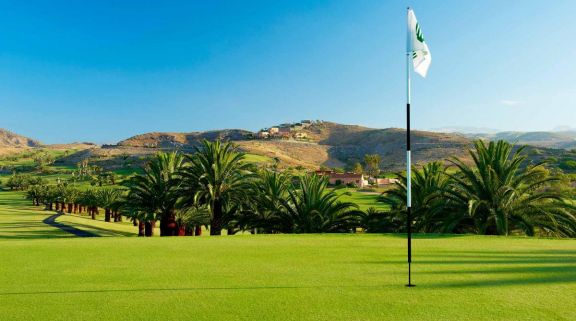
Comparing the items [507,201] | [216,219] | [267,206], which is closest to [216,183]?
[216,219]

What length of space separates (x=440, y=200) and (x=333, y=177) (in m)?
101

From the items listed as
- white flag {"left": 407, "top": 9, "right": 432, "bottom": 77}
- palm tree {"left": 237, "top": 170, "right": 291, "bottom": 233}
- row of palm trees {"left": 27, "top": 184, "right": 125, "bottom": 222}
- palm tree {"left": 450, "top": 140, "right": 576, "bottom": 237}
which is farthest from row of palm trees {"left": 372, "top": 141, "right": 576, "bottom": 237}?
row of palm trees {"left": 27, "top": 184, "right": 125, "bottom": 222}

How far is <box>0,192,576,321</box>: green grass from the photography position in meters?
5.42

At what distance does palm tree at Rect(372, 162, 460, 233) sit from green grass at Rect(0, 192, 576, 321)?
20.3 feet

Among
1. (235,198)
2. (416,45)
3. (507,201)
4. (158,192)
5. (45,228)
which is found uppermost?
(416,45)

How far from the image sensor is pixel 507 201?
16531mm

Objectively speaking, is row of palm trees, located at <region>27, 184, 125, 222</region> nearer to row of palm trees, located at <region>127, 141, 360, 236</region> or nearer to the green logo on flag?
row of palm trees, located at <region>127, 141, 360, 236</region>

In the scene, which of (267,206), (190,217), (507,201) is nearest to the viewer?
(507,201)

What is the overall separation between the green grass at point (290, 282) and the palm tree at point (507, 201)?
5087mm

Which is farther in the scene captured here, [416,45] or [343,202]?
[343,202]

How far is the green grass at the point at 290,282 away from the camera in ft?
17.8

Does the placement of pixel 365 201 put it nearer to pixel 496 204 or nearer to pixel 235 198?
pixel 235 198

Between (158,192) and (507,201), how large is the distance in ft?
59.4

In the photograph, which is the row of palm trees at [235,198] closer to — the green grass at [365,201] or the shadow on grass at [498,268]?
the shadow on grass at [498,268]
